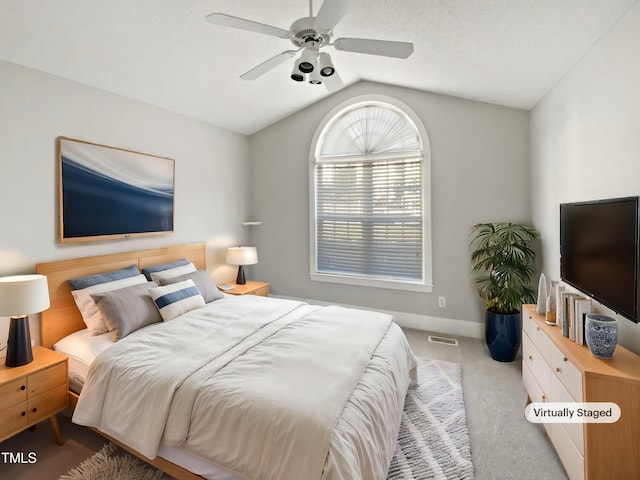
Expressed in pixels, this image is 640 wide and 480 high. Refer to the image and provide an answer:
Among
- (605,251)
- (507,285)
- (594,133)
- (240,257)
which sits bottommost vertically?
(507,285)

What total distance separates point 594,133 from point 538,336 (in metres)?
1.38

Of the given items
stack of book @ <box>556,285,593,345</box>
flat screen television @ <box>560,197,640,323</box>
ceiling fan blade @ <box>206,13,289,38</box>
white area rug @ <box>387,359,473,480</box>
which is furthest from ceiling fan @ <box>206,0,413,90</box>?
white area rug @ <box>387,359,473,480</box>

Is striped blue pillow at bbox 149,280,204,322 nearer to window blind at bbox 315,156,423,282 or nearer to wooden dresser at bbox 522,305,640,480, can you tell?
window blind at bbox 315,156,423,282

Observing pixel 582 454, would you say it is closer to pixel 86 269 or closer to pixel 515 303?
pixel 515 303

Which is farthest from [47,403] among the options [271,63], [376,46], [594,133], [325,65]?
[594,133]

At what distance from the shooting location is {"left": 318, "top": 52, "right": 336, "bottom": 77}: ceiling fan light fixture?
6.78ft

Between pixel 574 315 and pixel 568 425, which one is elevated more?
pixel 574 315

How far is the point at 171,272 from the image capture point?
3.14 meters

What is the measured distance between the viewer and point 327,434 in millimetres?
1341

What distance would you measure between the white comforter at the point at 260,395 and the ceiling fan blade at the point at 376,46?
6.09ft

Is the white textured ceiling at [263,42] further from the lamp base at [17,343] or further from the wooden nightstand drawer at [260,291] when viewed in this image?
the wooden nightstand drawer at [260,291]

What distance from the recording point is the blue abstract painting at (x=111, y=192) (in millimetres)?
2592

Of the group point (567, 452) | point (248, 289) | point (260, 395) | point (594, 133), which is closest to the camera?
point (260, 395)

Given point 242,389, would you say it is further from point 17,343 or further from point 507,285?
point 507,285
